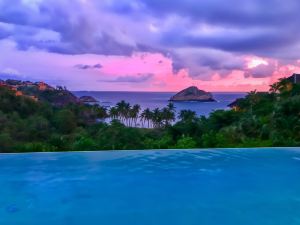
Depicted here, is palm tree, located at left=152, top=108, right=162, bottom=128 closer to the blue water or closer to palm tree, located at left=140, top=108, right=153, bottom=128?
palm tree, located at left=140, top=108, right=153, bottom=128

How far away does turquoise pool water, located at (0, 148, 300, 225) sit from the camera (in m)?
4.80

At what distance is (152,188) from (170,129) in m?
7.36

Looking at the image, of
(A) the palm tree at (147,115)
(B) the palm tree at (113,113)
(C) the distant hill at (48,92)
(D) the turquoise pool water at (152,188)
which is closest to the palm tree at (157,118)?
(A) the palm tree at (147,115)

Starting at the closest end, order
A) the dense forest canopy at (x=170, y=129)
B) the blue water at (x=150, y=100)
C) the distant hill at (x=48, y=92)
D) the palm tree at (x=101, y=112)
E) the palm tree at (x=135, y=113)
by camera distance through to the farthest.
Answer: the dense forest canopy at (x=170, y=129)
the distant hill at (x=48, y=92)
the palm tree at (x=101, y=112)
the blue water at (x=150, y=100)
the palm tree at (x=135, y=113)

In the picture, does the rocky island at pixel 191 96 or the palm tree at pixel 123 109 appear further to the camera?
the rocky island at pixel 191 96

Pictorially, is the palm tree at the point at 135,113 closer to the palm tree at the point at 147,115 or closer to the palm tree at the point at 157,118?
the palm tree at the point at 147,115

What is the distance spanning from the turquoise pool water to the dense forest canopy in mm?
1149

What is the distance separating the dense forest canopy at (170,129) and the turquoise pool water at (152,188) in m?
1.15

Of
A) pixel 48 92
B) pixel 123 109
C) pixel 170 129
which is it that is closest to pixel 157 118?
pixel 123 109

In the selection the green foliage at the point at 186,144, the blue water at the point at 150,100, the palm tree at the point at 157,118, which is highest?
the blue water at the point at 150,100

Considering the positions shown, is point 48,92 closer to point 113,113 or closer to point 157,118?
point 113,113

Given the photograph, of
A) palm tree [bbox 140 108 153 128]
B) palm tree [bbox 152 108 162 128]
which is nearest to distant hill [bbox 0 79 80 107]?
palm tree [bbox 140 108 153 128]

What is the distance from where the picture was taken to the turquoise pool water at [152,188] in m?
4.80

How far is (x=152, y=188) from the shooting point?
6.06m
